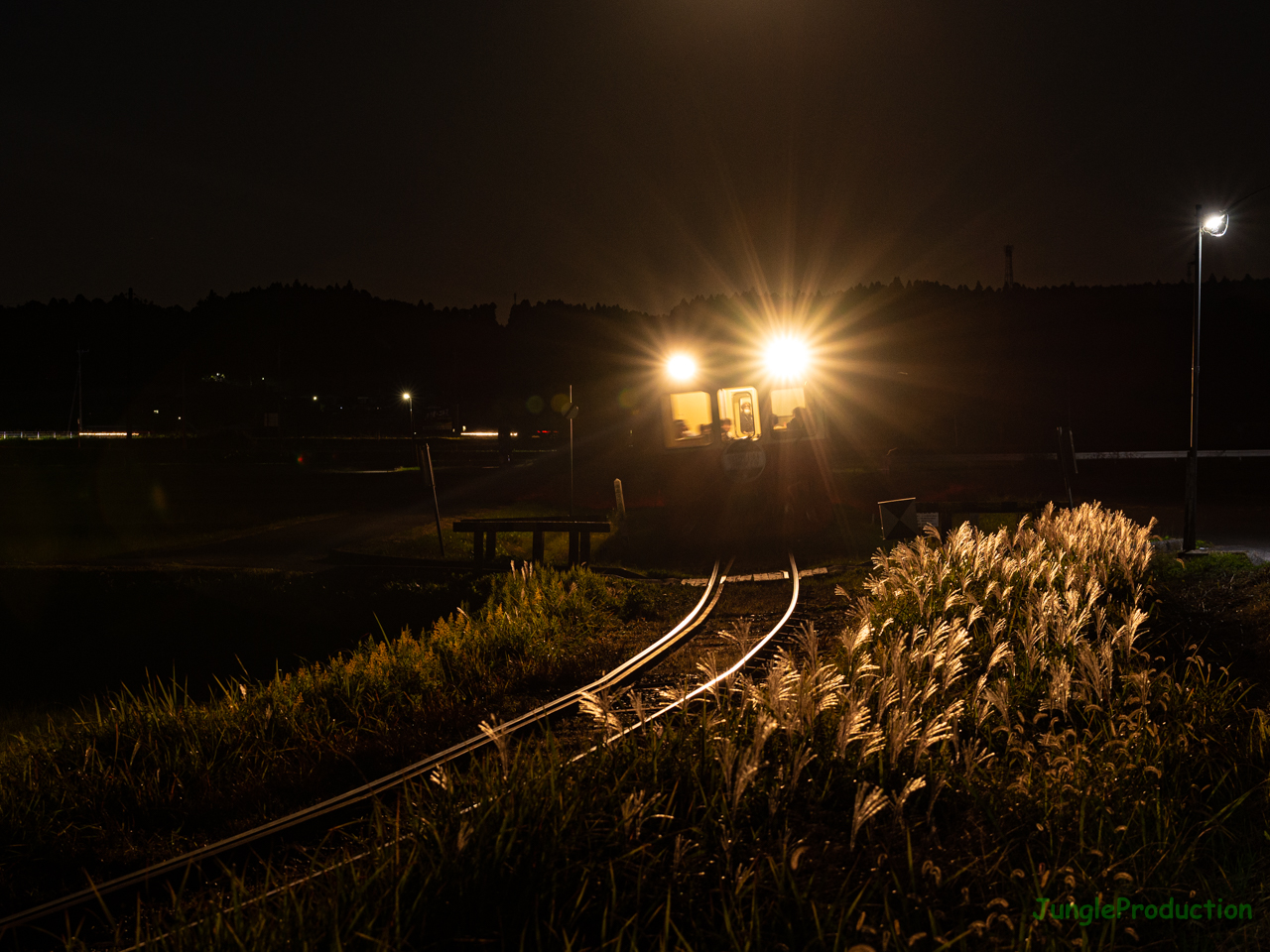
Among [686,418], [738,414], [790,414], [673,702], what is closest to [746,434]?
[738,414]

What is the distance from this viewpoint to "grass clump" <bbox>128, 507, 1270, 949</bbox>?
3479 mm

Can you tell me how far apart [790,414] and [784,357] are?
1289 mm

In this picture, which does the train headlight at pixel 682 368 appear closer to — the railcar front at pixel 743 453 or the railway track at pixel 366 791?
the railcar front at pixel 743 453

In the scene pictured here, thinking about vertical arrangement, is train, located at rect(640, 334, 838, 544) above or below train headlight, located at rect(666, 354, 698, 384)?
below

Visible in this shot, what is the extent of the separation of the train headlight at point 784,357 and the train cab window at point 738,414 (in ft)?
2.29

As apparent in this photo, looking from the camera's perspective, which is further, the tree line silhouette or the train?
the tree line silhouette

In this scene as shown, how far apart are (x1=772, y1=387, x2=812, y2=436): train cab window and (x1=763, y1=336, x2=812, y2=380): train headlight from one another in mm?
456

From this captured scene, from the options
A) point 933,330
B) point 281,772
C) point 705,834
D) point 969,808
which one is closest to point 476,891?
point 705,834

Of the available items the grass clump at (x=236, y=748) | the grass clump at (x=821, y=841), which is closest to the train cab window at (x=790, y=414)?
the grass clump at (x=236, y=748)

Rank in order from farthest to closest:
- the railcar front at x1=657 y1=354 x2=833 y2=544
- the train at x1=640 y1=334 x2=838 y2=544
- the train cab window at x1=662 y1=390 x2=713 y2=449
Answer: the train cab window at x1=662 y1=390 x2=713 y2=449
the train at x1=640 y1=334 x2=838 y2=544
the railcar front at x1=657 y1=354 x2=833 y2=544

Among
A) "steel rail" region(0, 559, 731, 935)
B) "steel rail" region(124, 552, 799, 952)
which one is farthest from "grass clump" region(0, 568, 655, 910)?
"steel rail" region(124, 552, 799, 952)

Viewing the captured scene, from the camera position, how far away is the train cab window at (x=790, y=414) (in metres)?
19.8

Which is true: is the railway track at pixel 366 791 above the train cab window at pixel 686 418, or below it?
below

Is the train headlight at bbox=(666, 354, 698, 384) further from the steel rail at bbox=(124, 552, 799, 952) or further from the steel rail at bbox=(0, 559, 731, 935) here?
the steel rail at bbox=(0, 559, 731, 935)
